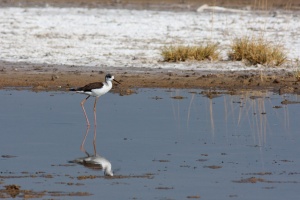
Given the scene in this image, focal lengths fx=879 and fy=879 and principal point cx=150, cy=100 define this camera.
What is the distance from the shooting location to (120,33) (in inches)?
1026

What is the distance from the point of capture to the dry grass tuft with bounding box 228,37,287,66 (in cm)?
2047

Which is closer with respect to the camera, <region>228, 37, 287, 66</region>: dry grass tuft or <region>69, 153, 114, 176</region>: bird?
<region>69, 153, 114, 176</region>: bird

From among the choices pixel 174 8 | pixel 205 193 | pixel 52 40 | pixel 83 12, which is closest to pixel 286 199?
pixel 205 193

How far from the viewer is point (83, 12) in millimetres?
32094

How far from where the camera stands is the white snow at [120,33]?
2133 cm

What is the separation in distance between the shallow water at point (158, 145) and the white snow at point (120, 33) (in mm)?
5016

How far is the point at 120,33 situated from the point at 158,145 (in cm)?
1484

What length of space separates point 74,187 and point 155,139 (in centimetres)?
298

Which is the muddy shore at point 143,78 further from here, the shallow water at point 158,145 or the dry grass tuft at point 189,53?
the shallow water at point 158,145

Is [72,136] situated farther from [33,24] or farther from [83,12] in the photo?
[83,12]

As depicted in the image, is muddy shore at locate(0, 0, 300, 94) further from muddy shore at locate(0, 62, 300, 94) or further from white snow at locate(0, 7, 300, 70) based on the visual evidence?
white snow at locate(0, 7, 300, 70)

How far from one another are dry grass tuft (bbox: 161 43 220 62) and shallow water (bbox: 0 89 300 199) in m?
4.25

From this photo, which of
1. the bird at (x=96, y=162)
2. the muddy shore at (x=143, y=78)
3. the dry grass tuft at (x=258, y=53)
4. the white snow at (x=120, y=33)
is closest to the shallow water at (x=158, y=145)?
the bird at (x=96, y=162)

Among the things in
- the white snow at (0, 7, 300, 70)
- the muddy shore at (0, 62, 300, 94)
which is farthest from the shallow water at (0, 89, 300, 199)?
the white snow at (0, 7, 300, 70)
